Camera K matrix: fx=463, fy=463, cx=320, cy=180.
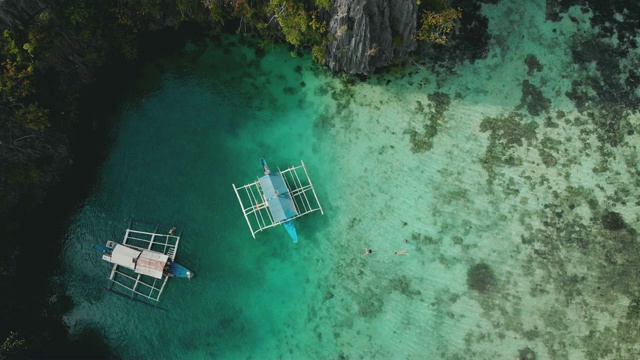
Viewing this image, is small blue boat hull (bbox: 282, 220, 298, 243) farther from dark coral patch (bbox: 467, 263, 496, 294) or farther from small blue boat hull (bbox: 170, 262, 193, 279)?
dark coral patch (bbox: 467, 263, 496, 294)

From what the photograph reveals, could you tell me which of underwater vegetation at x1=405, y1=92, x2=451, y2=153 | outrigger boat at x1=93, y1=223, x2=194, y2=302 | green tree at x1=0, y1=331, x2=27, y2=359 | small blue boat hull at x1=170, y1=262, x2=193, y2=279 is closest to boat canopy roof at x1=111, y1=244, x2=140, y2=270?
outrigger boat at x1=93, y1=223, x2=194, y2=302

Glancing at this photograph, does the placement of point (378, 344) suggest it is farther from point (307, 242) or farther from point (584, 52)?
point (584, 52)

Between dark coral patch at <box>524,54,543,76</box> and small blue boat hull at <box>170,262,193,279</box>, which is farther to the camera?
dark coral patch at <box>524,54,543,76</box>

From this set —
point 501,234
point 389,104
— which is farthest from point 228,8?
point 501,234

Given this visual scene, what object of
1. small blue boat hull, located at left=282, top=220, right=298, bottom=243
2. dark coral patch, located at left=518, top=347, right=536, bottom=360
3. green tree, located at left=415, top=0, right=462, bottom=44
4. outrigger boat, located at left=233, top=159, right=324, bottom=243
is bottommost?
dark coral patch, located at left=518, top=347, right=536, bottom=360

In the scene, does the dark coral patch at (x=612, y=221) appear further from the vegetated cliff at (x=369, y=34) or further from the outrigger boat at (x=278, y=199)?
the outrigger boat at (x=278, y=199)

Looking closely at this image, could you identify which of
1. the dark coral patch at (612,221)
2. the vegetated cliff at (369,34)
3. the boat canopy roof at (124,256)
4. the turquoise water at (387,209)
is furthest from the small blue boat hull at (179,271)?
the dark coral patch at (612,221)
